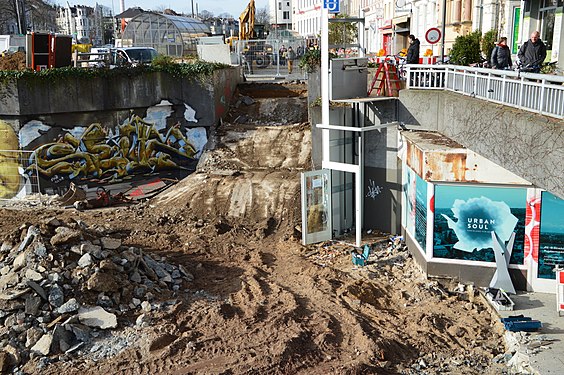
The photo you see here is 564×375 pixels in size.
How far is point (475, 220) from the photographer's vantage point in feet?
46.6

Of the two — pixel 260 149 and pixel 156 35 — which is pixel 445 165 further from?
pixel 156 35

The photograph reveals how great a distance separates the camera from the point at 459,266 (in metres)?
14.5

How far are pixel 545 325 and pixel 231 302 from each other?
6502mm

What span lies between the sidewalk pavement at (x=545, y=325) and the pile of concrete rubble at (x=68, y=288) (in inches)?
291

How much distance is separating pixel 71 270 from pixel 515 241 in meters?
10.0

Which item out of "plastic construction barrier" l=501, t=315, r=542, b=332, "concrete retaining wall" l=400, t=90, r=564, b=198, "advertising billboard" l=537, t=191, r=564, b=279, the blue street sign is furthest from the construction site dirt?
the blue street sign

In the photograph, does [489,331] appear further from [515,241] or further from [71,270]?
[71,270]

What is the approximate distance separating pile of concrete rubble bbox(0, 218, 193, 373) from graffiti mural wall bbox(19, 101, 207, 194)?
25.1ft

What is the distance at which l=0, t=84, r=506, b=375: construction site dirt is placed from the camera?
10609 mm

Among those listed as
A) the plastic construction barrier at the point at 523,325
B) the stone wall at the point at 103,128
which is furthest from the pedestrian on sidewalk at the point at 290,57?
the plastic construction barrier at the point at 523,325

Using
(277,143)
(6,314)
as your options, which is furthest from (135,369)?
(277,143)

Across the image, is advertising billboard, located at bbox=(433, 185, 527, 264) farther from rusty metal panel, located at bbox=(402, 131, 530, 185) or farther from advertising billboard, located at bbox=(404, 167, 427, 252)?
advertising billboard, located at bbox=(404, 167, 427, 252)

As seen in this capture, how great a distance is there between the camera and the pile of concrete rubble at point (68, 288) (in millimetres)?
10820

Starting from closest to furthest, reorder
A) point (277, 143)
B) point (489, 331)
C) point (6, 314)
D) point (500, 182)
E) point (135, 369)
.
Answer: point (135, 369) < point (6, 314) < point (489, 331) < point (500, 182) < point (277, 143)
